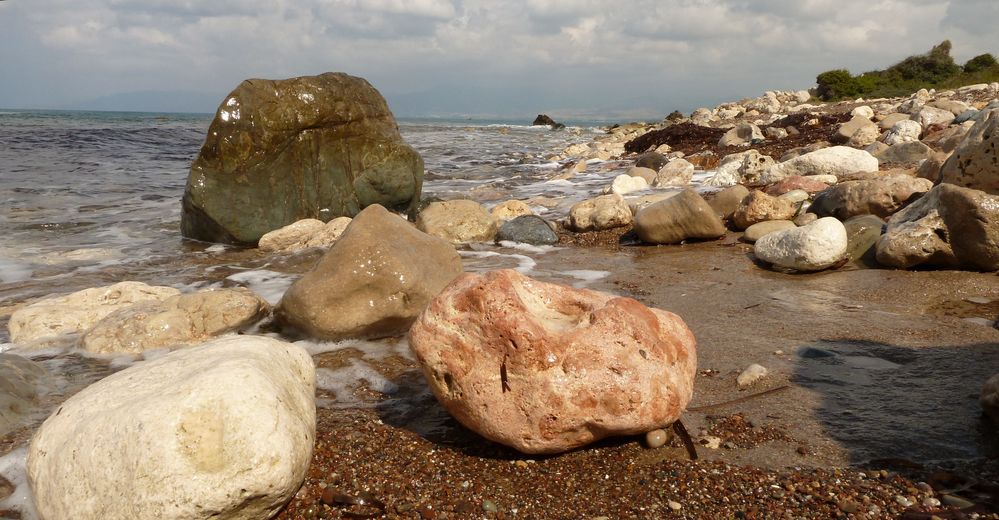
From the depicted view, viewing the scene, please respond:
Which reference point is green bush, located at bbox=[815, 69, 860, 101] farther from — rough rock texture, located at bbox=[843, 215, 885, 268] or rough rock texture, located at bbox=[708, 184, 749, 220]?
rough rock texture, located at bbox=[843, 215, 885, 268]

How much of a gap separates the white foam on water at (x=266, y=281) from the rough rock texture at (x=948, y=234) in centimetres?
549

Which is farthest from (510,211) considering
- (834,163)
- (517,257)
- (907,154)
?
(907,154)

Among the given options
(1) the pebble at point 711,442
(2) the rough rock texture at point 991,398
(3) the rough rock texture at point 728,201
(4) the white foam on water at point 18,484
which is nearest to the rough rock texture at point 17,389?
(4) the white foam on water at point 18,484

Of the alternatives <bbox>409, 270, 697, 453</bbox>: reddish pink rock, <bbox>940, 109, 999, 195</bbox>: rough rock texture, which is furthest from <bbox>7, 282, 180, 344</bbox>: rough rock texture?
<bbox>940, 109, 999, 195</bbox>: rough rock texture

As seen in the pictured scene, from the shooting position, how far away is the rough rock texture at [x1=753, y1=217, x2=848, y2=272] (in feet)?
19.9

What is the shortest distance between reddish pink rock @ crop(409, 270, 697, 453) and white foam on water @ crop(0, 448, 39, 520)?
1.72m

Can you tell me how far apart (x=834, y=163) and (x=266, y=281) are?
325 inches

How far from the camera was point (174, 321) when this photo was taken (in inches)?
196

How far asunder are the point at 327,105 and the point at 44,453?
7346 millimetres

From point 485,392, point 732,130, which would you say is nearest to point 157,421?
point 485,392

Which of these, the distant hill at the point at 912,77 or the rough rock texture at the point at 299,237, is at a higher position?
the distant hill at the point at 912,77

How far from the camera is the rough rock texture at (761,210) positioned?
7864mm

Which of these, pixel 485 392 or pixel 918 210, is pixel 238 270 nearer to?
pixel 485 392

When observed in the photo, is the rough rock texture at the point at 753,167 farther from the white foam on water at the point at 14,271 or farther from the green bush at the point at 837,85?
the green bush at the point at 837,85
